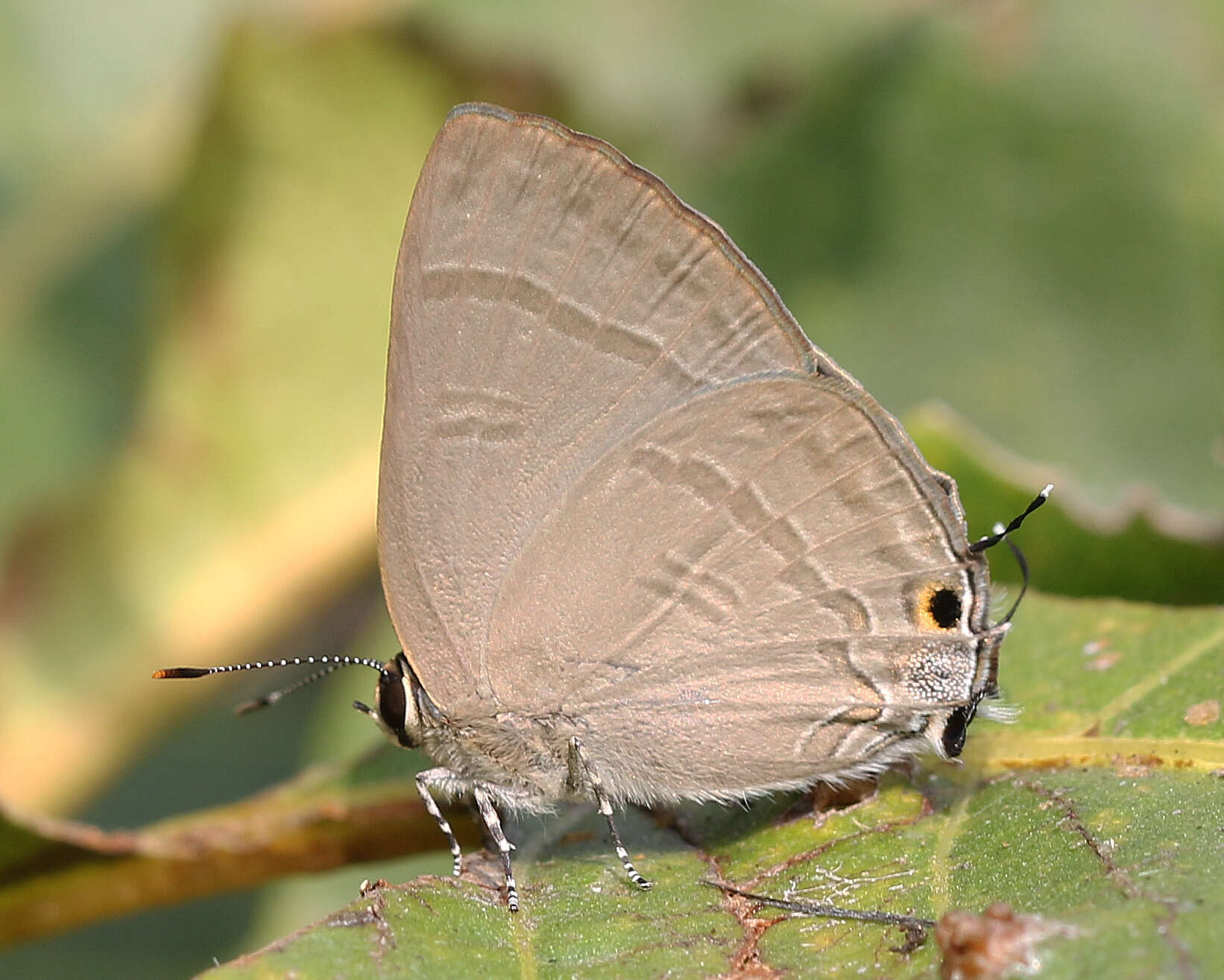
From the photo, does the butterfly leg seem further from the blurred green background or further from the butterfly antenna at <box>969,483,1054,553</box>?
the blurred green background

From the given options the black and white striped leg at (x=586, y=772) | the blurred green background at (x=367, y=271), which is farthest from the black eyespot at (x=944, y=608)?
the blurred green background at (x=367, y=271)

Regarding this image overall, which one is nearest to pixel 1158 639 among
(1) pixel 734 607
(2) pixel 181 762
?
(1) pixel 734 607

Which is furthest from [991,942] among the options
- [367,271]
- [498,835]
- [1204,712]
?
[367,271]

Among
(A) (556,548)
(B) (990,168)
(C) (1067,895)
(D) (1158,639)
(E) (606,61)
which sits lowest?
(C) (1067,895)

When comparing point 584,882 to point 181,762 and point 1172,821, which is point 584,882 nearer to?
point 1172,821

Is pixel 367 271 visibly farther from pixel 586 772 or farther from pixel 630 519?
pixel 586 772

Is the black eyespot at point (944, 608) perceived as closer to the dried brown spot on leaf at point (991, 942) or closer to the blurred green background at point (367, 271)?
the dried brown spot on leaf at point (991, 942)

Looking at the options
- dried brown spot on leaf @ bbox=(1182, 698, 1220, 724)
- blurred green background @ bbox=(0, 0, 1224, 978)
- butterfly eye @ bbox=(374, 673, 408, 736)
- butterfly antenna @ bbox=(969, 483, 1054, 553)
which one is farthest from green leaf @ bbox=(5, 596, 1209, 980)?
blurred green background @ bbox=(0, 0, 1224, 978)
